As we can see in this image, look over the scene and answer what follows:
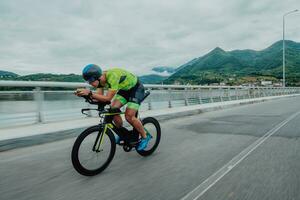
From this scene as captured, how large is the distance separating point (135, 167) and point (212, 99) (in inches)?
698

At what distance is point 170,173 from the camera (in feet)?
14.5

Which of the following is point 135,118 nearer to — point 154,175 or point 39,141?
point 154,175

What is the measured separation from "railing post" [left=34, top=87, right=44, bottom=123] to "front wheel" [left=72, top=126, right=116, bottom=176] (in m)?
Result: 4.69

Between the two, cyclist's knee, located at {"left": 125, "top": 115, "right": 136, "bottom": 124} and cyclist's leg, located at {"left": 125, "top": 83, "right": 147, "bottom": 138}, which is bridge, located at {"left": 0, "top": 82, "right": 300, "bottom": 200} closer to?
cyclist's leg, located at {"left": 125, "top": 83, "right": 147, "bottom": 138}

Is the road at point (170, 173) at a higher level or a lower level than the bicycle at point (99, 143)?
lower

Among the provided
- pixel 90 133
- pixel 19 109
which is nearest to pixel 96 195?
pixel 90 133

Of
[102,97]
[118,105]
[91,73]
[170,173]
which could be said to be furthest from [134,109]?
[170,173]

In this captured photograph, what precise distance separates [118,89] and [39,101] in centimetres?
471

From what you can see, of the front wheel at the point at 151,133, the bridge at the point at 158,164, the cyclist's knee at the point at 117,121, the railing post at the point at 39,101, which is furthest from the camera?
the railing post at the point at 39,101

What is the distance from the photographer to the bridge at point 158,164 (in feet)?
11.9

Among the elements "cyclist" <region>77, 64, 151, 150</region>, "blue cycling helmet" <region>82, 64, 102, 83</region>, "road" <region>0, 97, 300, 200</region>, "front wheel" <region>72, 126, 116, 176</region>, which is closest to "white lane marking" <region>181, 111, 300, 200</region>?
"road" <region>0, 97, 300, 200</region>

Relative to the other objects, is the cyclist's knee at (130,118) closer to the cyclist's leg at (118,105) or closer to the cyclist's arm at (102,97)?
the cyclist's leg at (118,105)

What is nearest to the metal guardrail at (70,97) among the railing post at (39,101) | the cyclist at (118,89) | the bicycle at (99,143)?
the railing post at (39,101)

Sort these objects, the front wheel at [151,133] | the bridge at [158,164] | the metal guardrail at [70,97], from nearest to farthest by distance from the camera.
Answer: the bridge at [158,164]
the front wheel at [151,133]
the metal guardrail at [70,97]
